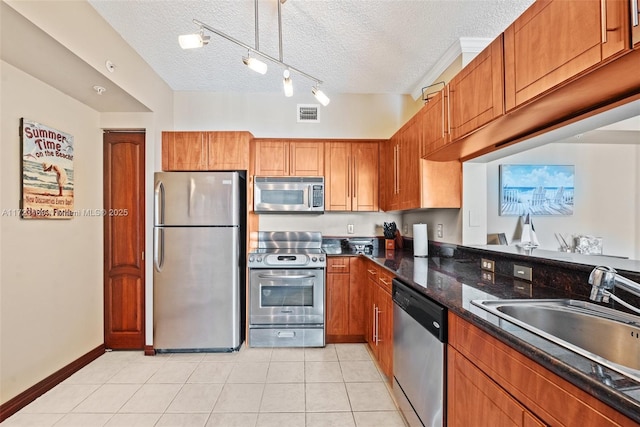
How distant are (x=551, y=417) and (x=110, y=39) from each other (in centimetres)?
329

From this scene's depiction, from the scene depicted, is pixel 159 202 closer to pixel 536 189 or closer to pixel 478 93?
pixel 478 93

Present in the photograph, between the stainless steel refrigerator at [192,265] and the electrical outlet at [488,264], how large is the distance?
2173mm

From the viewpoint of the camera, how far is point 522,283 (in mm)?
1684

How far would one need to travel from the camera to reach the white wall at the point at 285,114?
357cm

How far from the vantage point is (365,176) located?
3500mm

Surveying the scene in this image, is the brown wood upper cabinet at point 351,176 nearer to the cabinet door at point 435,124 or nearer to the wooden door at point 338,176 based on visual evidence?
the wooden door at point 338,176

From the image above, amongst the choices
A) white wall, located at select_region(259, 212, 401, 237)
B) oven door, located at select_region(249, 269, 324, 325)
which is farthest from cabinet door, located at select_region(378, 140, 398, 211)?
oven door, located at select_region(249, 269, 324, 325)

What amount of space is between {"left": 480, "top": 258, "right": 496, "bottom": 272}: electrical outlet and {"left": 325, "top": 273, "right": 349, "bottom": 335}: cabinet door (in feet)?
4.50

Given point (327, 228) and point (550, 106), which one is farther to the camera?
point (327, 228)

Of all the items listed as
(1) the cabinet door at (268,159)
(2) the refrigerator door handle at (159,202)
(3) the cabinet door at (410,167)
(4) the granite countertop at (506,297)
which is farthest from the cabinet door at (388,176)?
(2) the refrigerator door handle at (159,202)

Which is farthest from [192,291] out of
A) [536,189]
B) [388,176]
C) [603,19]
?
[603,19]

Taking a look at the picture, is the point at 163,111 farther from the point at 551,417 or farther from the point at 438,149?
the point at 551,417

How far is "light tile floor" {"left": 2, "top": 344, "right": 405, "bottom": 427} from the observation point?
194 cm

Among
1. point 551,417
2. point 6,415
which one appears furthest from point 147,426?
point 551,417
